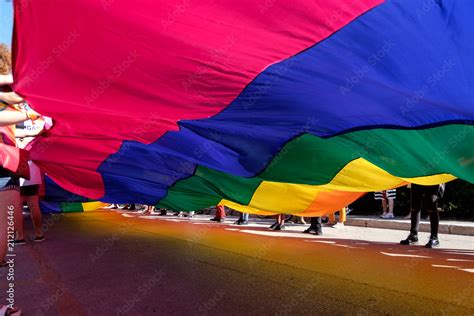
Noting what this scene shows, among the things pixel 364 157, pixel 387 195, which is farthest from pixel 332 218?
pixel 364 157

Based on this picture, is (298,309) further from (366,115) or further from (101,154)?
(101,154)

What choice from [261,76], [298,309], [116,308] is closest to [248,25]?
[261,76]

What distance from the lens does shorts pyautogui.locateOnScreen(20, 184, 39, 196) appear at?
5.09 m

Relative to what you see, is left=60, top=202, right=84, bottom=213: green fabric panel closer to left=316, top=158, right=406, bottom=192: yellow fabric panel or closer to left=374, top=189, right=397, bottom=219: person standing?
left=316, top=158, right=406, bottom=192: yellow fabric panel

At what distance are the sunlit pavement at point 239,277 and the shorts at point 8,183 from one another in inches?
30.9

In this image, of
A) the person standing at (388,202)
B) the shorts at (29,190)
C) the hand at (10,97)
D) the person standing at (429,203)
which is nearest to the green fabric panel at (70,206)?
the shorts at (29,190)

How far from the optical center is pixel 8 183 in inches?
120

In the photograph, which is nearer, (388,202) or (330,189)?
(330,189)

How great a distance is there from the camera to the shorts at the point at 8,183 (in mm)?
2957

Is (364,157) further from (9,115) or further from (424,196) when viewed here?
(424,196)

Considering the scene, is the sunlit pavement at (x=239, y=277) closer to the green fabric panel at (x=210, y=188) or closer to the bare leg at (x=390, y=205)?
the green fabric panel at (x=210, y=188)

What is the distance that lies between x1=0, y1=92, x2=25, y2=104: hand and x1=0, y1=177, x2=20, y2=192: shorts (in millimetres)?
1180

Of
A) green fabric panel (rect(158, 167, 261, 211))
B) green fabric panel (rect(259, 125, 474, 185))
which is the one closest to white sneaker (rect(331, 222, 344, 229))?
green fabric panel (rect(158, 167, 261, 211))

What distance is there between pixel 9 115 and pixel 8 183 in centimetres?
102
